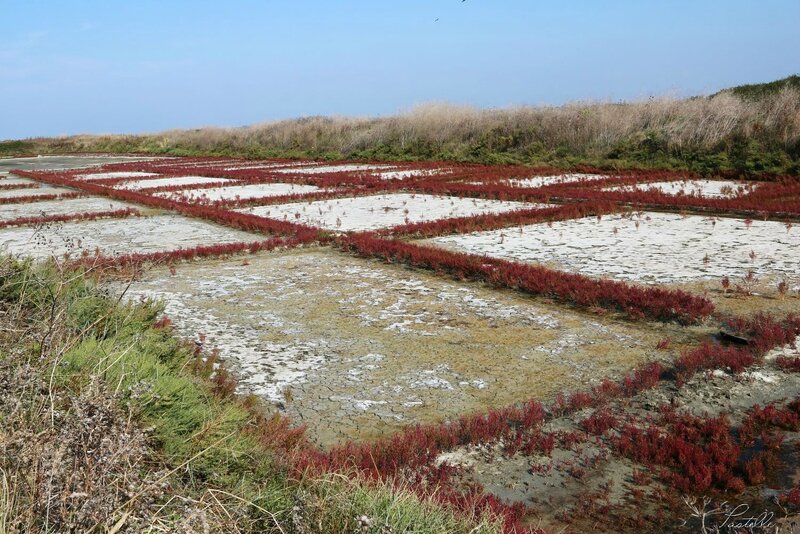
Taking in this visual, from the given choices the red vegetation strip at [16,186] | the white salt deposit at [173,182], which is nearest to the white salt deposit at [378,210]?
the white salt deposit at [173,182]

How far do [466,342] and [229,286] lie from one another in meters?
3.71

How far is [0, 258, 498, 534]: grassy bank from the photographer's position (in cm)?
234

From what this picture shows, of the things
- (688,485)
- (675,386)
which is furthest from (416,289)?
(688,485)

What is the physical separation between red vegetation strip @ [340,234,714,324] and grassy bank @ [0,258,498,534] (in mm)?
3992

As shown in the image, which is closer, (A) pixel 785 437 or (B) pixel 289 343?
(A) pixel 785 437

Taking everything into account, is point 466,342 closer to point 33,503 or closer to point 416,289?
point 416,289

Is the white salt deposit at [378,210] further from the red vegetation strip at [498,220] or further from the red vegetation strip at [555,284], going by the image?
the red vegetation strip at [555,284]

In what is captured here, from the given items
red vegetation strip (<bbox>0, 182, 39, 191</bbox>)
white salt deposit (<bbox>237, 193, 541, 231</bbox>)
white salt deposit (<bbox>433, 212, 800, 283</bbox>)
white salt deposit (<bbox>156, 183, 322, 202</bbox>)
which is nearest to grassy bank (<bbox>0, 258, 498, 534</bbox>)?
white salt deposit (<bbox>433, 212, 800, 283</bbox>)

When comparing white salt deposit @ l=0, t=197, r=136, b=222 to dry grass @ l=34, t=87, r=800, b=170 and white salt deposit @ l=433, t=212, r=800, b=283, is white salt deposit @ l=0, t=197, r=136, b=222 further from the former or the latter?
dry grass @ l=34, t=87, r=800, b=170

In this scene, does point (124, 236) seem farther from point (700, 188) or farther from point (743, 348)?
point (700, 188)

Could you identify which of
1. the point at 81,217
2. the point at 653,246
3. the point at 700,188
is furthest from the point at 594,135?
the point at 81,217

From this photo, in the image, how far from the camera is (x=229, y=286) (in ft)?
28.3

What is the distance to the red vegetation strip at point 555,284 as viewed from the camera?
6.59 m

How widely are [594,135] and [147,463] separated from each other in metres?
25.5
